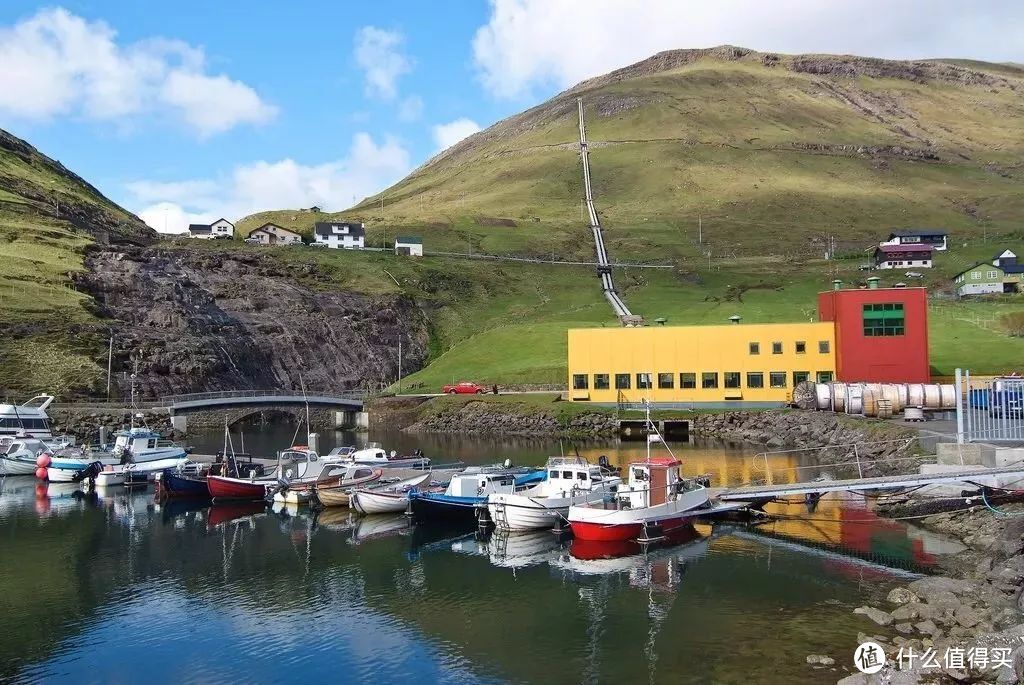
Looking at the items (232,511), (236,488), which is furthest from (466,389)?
(232,511)

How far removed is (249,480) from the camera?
63.6 meters

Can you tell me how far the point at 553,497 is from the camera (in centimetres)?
5056

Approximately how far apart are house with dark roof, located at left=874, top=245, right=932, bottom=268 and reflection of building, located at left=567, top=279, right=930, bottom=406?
97.8m

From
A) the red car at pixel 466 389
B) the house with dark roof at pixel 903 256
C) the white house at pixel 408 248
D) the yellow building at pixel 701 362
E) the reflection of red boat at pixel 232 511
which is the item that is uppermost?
the white house at pixel 408 248

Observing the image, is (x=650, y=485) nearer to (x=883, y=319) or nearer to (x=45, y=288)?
(x=883, y=319)

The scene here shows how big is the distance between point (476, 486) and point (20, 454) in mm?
51305

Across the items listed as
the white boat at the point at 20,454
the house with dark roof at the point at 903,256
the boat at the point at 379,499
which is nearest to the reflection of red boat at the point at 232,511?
the boat at the point at 379,499

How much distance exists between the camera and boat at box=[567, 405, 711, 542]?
45.5m

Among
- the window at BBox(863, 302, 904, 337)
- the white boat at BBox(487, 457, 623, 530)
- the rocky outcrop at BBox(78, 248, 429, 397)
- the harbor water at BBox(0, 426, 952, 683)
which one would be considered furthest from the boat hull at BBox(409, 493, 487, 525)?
the rocky outcrop at BBox(78, 248, 429, 397)

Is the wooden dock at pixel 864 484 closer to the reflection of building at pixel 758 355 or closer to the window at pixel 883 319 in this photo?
the reflection of building at pixel 758 355

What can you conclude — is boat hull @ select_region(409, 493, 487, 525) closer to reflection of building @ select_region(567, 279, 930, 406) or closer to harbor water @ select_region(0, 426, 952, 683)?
harbor water @ select_region(0, 426, 952, 683)

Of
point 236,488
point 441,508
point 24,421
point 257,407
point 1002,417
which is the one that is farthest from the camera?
point 257,407

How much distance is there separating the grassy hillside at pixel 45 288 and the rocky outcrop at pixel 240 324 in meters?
3.88

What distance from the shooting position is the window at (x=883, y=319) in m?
89.4
